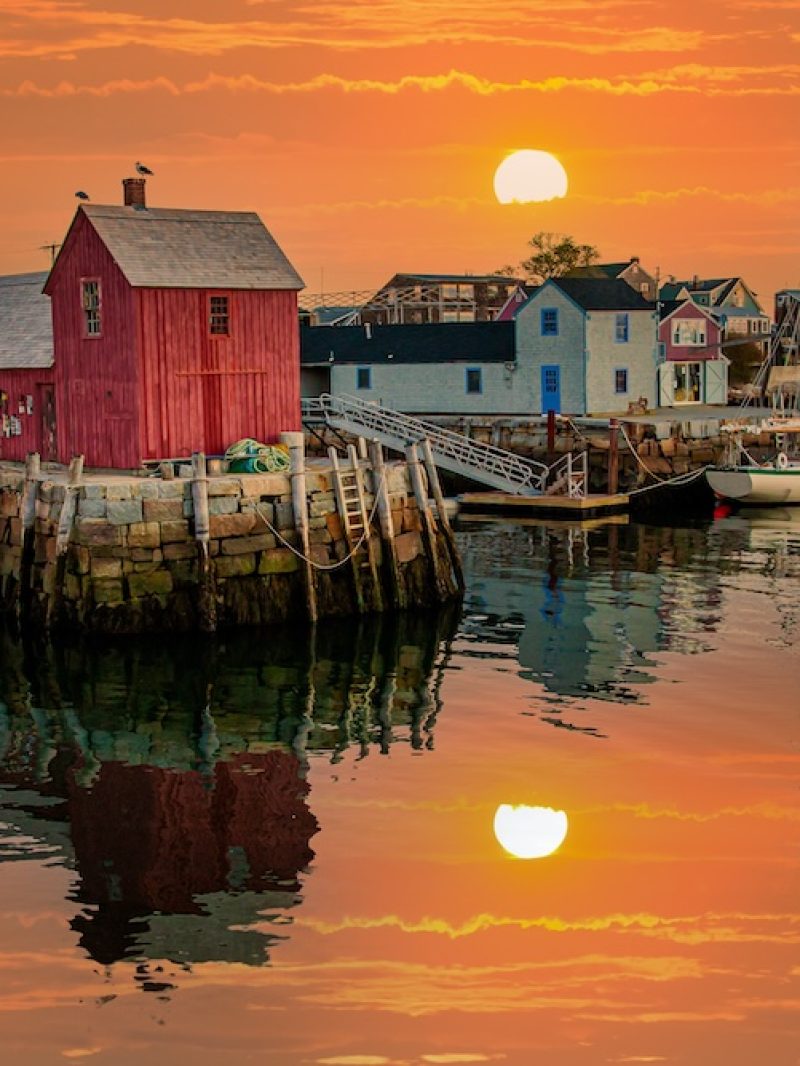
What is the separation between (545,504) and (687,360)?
70.8ft

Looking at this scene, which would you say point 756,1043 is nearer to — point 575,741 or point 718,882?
point 718,882

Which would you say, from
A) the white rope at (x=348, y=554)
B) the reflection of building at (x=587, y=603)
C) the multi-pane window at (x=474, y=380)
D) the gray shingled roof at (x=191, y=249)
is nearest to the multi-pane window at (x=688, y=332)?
the multi-pane window at (x=474, y=380)

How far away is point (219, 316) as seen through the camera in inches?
1458

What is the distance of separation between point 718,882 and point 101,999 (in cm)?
691

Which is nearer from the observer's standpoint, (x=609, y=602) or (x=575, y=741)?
(x=575, y=741)

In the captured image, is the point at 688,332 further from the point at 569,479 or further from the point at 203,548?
the point at 203,548

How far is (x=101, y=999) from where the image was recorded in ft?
47.6

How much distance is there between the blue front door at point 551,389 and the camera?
202 feet

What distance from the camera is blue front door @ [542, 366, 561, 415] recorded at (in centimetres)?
6166

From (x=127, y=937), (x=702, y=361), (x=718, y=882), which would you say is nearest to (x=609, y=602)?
→ (x=718, y=882)

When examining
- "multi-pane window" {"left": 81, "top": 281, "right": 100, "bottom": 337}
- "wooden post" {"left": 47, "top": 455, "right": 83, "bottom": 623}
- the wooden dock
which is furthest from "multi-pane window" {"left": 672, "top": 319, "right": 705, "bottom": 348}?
"wooden post" {"left": 47, "top": 455, "right": 83, "bottom": 623}

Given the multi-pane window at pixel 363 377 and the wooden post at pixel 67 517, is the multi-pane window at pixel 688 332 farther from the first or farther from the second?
the wooden post at pixel 67 517

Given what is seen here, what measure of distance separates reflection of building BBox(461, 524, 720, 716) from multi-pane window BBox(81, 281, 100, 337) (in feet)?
36.3

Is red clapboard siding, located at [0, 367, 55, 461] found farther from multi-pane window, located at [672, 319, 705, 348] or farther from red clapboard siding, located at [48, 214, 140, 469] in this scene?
multi-pane window, located at [672, 319, 705, 348]
